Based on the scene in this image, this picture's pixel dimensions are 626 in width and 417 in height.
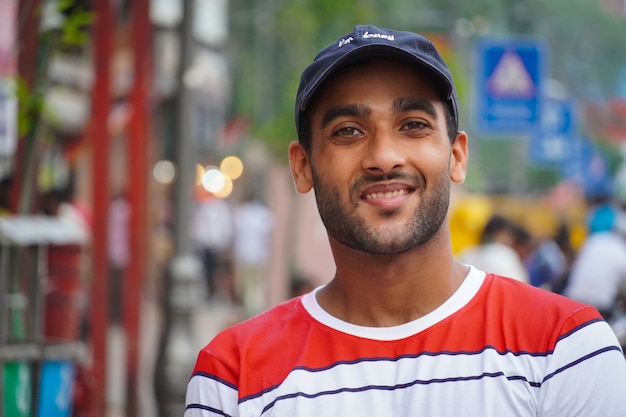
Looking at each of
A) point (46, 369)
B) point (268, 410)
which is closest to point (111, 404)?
point (46, 369)

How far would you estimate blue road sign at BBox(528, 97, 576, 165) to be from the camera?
30.7 meters

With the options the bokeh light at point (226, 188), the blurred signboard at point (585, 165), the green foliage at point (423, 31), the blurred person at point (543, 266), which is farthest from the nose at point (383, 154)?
the bokeh light at point (226, 188)

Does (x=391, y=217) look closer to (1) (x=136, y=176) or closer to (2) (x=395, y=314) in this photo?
(2) (x=395, y=314)

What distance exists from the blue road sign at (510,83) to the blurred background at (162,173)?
0.09 feet

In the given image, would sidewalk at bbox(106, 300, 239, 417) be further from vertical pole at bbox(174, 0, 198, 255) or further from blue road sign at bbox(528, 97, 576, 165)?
blue road sign at bbox(528, 97, 576, 165)

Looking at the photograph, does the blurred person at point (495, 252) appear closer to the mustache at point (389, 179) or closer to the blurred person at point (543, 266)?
the blurred person at point (543, 266)

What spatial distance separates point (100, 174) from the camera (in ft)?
33.2

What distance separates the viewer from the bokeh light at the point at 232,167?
47719 mm

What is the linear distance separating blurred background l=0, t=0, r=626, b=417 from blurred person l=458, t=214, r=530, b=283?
93cm

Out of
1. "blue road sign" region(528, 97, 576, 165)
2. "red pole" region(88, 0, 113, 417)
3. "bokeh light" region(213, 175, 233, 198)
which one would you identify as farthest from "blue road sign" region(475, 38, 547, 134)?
"bokeh light" region(213, 175, 233, 198)

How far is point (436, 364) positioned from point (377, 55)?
662 mm

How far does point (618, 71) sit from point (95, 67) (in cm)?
4055

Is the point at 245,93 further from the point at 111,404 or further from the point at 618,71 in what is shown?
the point at 111,404

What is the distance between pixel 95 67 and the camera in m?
10.2
